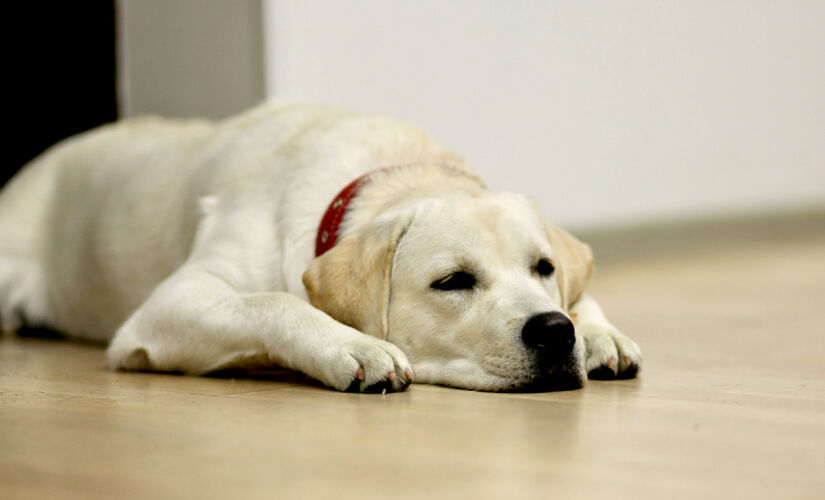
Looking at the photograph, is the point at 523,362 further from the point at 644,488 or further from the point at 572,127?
the point at 572,127

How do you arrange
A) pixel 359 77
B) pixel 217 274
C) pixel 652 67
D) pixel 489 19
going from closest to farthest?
pixel 217 274, pixel 359 77, pixel 489 19, pixel 652 67

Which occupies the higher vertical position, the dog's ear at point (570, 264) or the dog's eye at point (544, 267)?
the dog's eye at point (544, 267)

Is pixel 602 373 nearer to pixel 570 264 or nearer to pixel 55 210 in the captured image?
pixel 570 264

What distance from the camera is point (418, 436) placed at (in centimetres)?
172

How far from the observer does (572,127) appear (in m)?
6.48

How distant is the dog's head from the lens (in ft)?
7.29

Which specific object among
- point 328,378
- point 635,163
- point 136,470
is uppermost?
point 136,470

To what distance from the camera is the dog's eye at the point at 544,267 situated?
249 cm

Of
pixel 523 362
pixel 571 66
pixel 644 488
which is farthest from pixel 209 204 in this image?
pixel 571 66

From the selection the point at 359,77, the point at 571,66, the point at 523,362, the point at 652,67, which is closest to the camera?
the point at 523,362

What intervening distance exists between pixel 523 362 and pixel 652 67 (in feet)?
16.6

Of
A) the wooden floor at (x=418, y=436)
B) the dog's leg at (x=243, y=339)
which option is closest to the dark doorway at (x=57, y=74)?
the wooden floor at (x=418, y=436)

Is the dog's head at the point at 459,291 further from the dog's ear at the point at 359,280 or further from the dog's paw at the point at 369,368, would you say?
the dog's paw at the point at 369,368

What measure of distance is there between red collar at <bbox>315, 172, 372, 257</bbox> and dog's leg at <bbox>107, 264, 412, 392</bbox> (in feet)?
0.74
